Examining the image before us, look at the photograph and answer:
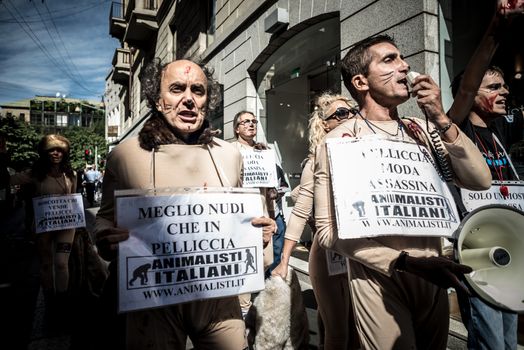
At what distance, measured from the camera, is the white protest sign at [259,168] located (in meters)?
4.33

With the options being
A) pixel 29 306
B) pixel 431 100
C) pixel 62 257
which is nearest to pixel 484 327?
pixel 431 100

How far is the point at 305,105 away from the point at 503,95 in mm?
6134

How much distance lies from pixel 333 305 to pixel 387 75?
5.11 feet

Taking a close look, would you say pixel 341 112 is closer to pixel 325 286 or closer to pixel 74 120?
pixel 325 286

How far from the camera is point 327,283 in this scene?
2.25 m

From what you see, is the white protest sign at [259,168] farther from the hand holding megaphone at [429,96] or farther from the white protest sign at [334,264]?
the hand holding megaphone at [429,96]

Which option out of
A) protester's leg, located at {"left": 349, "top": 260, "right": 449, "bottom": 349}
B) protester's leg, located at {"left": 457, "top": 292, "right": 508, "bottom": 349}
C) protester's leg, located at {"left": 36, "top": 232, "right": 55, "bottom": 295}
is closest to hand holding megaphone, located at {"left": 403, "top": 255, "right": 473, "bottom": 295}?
protester's leg, located at {"left": 349, "top": 260, "right": 449, "bottom": 349}

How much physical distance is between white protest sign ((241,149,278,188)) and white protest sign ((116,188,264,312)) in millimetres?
2711

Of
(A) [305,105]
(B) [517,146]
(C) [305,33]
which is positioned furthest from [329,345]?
(A) [305,105]

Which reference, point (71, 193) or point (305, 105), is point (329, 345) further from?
point (305, 105)

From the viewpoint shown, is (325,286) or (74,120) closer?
(325,286)

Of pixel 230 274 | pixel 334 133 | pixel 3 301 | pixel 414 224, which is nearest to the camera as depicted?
pixel 414 224

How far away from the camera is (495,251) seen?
1.33 meters

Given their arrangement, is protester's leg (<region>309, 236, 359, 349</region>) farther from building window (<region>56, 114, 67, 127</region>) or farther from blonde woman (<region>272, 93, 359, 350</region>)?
building window (<region>56, 114, 67, 127</region>)
